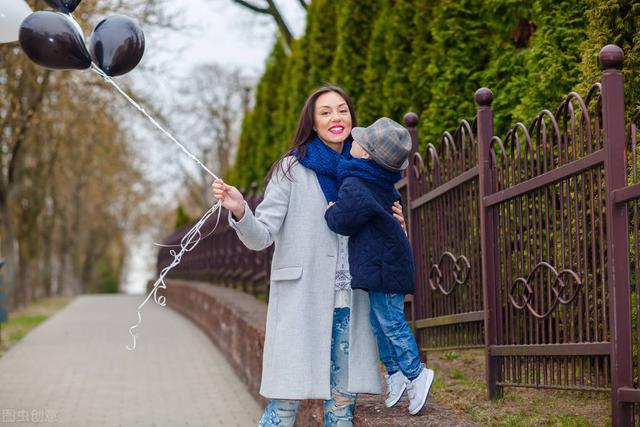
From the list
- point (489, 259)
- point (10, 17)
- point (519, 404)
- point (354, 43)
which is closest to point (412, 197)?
point (489, 259)

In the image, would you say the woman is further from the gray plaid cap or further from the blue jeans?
the gray plaid cap

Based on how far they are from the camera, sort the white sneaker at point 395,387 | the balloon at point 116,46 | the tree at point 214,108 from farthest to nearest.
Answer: the tree at point 214,108, the balloon at point 116,46, the white sneaker at point 395,387

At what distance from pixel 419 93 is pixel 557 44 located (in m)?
2.61

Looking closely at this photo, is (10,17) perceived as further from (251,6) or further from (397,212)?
(251,6)

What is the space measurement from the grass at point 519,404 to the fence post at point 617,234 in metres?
0.55

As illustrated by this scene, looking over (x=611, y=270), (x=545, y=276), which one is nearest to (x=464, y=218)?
(x=545, y=276)

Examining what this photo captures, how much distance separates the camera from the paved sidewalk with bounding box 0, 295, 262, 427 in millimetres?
6371

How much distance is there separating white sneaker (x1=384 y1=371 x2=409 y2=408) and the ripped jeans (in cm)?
26

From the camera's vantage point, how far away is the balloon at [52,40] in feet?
14.5

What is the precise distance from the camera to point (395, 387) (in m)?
4.01

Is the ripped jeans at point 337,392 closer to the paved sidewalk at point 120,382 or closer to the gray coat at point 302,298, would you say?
the gray coat at point 302,298

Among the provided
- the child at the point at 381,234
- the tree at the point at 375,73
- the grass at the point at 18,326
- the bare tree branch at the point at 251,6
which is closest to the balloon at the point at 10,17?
the child at the point at 381,234

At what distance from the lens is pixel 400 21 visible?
8.49 meters

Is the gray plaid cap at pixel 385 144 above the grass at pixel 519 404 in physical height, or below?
above
